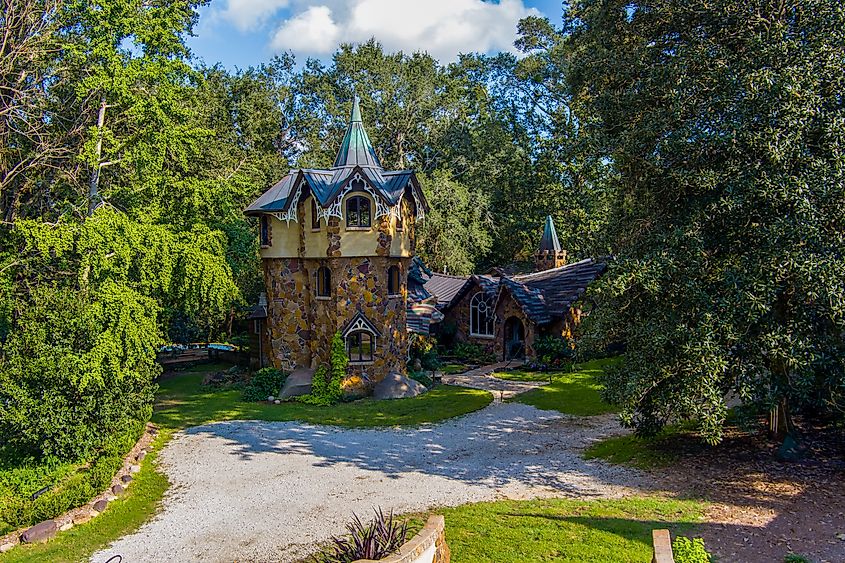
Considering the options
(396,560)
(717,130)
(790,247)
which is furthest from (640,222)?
(396,560)

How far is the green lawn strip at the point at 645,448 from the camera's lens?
47.0 ft

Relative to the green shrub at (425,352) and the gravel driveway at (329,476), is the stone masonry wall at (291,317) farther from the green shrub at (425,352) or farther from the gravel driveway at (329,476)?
the gravel driveway at (329,476)

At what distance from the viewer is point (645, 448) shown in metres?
15.3

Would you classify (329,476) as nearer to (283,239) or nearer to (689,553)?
(689,553)

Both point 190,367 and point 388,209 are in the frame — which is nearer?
point 388,209

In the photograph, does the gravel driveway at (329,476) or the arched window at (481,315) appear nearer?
the gravel driveway at (329,476)

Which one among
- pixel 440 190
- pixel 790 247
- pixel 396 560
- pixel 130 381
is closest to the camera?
pixel 396 560

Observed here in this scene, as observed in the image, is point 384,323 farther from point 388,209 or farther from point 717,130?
point 717,130

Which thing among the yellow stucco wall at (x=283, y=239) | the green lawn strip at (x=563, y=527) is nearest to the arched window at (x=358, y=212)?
the yellow stucco wall at (x=283, y=239)

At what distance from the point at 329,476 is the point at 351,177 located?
39.4 feet

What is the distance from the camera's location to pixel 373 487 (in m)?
13.4

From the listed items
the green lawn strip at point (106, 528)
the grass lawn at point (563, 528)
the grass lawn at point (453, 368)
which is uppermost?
the grass lawn at point (453, 368)

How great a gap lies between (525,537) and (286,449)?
8528mm

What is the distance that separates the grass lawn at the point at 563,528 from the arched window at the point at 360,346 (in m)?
12.4
